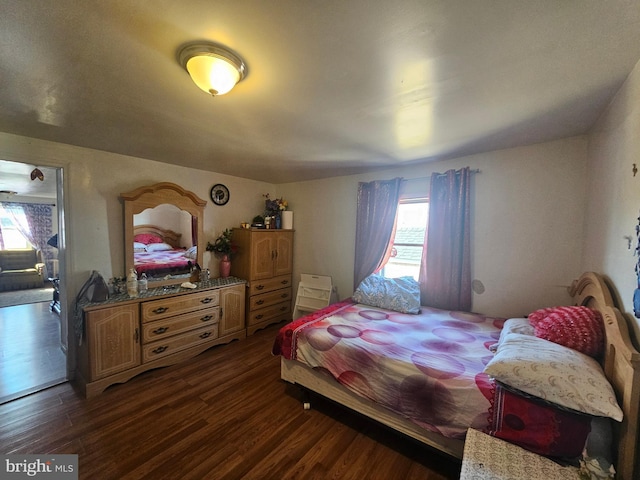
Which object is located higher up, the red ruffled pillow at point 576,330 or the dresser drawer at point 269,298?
the red ruffled pillow at point 576,330

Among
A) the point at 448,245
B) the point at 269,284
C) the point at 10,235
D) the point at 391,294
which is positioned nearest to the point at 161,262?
the point at 269,284

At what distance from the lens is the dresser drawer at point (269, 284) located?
349 centimetres

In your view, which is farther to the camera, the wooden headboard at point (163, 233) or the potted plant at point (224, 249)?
the potted plant at point (224, 249)

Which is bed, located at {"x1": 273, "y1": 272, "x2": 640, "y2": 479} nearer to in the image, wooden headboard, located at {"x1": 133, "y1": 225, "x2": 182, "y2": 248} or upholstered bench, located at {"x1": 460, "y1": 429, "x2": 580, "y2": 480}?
upholstered bench, located at {"x1": 460, "y1": 429, "x2": 580, "y2": 480}

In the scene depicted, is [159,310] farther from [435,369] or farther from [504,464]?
[504,464]

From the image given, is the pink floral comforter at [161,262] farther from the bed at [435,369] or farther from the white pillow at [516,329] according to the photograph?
the white pillow at [516,329]

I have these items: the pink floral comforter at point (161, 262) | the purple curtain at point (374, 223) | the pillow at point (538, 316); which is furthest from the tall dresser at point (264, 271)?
the pillow at point (538, 316)

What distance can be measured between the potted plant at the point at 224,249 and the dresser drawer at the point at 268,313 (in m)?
0.70

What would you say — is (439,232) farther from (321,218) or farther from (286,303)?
(286,303)

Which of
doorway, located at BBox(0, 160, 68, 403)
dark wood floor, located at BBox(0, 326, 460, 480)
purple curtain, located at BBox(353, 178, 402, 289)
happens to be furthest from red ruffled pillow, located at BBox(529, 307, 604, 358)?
doorway, located at BBox(0, 160, 68, 403)

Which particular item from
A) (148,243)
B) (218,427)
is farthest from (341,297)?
Answer: (148,243)

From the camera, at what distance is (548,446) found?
1136mm

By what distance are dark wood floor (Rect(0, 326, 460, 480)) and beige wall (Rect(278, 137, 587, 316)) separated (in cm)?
165

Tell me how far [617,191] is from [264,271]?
348cm
